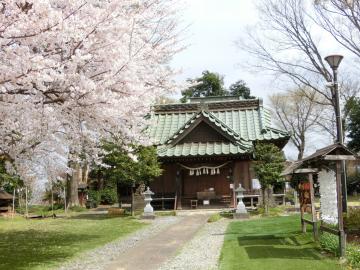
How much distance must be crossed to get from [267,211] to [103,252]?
12193 millimetres

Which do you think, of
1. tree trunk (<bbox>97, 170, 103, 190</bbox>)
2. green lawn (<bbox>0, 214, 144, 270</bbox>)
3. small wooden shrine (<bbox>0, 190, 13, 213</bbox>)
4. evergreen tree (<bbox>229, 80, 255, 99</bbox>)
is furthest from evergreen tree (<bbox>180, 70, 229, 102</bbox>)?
green lawn (<bbox>0, 214, 144, 270</bbox>)

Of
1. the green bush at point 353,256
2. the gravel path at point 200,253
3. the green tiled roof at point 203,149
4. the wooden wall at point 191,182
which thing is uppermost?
the green tiled roof at point 203,149

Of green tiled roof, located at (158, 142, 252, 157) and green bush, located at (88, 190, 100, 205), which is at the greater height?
green tiled roof, located at (158, 142, 252, 157)

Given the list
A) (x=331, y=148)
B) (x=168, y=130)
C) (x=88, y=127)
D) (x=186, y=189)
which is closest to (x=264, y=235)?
(x=331, y=148)

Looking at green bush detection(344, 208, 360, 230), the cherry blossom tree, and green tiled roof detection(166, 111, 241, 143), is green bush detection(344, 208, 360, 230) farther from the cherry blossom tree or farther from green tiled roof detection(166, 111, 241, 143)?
green tiled roof detection(166, 111, 241, 143)

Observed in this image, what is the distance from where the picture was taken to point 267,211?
22609 mm

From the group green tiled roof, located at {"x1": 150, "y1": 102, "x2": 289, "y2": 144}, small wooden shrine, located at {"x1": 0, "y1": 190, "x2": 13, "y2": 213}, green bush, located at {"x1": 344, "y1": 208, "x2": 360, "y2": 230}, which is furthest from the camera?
small wooden shrine, located at {"x1": 0, "y1": 190, "x2": 13, "y2": 213}

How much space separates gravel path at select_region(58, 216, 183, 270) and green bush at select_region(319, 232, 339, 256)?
5356 millimetres

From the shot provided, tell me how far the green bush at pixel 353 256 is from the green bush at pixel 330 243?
262mm

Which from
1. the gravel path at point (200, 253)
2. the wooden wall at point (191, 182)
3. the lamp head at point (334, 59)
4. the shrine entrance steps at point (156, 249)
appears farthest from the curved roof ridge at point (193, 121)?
the lamp head at point (334, 59)

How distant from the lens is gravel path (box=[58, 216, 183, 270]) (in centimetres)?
1042

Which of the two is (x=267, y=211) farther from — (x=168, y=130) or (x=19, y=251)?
(x=19, y=251)

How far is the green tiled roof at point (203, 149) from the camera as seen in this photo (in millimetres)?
27092

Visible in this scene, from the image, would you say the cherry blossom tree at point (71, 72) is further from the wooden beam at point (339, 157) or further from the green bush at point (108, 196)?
the green bush at point (108, 196)
